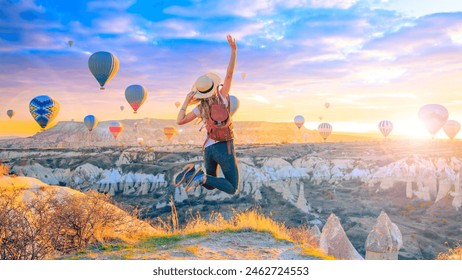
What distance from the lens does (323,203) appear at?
142 ft

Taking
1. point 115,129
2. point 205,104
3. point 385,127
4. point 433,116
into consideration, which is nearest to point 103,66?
point 205,104

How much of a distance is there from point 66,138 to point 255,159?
106 m

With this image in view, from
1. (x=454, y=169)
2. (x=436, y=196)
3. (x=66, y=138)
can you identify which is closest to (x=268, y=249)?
(x=436, y=196)

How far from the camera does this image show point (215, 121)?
223 inches

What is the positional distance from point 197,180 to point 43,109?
4430cm

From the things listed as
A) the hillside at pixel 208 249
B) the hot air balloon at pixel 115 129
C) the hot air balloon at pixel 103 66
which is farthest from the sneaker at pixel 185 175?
the hot air balloon at pixel 115 129

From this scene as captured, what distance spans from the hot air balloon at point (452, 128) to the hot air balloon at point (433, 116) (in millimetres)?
10883

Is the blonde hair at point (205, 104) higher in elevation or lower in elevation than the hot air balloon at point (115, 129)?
lower

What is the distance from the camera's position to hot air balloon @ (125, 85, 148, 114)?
37.2m

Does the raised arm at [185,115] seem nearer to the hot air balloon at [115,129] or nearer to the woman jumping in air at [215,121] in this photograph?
the woman jumping in air at [215,121]

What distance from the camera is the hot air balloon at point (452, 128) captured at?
65.4m

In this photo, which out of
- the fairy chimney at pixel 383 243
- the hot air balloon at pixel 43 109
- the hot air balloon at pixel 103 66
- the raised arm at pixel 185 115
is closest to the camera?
the raised arm at pixel 185 115

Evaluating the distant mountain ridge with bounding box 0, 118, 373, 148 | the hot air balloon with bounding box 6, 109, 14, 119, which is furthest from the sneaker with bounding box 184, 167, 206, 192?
the distant mountain ridge with bounding box 0, 118, 373, 148

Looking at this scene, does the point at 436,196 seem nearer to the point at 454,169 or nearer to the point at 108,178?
the point at 454,169
